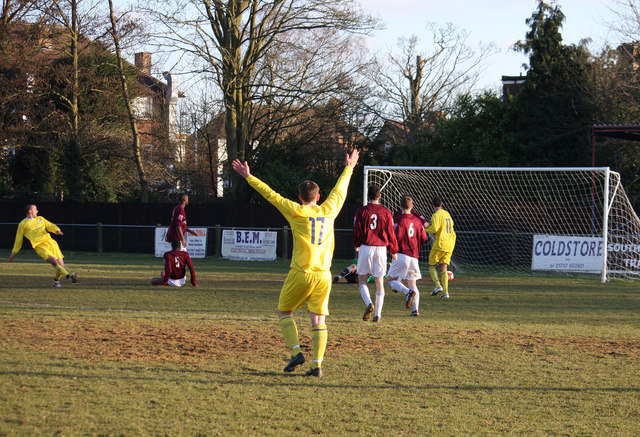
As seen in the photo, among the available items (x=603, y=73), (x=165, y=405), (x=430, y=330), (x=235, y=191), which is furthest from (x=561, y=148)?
(x=165, y=405)

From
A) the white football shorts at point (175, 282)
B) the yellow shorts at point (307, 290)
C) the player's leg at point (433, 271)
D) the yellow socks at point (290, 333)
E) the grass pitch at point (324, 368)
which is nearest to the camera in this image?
the grass pitch at point (324, 368)

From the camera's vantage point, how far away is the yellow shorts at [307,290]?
22.1ft

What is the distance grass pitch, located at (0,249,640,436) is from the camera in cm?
522

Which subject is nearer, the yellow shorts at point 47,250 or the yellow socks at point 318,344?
the yellow socks at point 318,344

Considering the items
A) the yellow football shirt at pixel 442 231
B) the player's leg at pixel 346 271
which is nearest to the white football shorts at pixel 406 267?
the yellow football shirt at pixel 442 231

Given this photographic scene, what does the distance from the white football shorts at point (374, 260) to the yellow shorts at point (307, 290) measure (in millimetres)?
3246

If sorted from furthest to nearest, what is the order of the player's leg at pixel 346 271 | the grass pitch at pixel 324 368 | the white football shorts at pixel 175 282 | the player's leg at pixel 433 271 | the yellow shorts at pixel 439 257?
the player's leg at pixel 346 271 < the white football shorts at pixel 175 282 < the player's leg at pixel 433 271 < the yellow shorts at pixel 439 257 < the grass pitch at pixel 324 368

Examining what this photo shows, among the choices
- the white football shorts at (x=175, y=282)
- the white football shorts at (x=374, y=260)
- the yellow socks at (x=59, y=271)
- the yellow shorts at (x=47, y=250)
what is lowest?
the white football shorts at (x=175, y=282)

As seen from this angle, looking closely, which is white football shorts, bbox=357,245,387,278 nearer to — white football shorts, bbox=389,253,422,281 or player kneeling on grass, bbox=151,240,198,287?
white football shorts, bbox=389,253,422,281

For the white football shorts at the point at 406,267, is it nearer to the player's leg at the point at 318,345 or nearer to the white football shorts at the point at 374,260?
the white football shorts at the point at 374,260

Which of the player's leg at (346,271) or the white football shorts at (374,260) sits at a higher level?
the white football shorts at (374,260)

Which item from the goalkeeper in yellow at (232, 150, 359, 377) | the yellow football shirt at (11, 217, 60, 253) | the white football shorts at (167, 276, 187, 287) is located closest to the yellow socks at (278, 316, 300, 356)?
the goalkeeper in yellow at (232, 150, 359, 377)

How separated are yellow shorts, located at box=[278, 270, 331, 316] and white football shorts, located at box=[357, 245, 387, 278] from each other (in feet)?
10.7

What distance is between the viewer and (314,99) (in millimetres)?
30312
